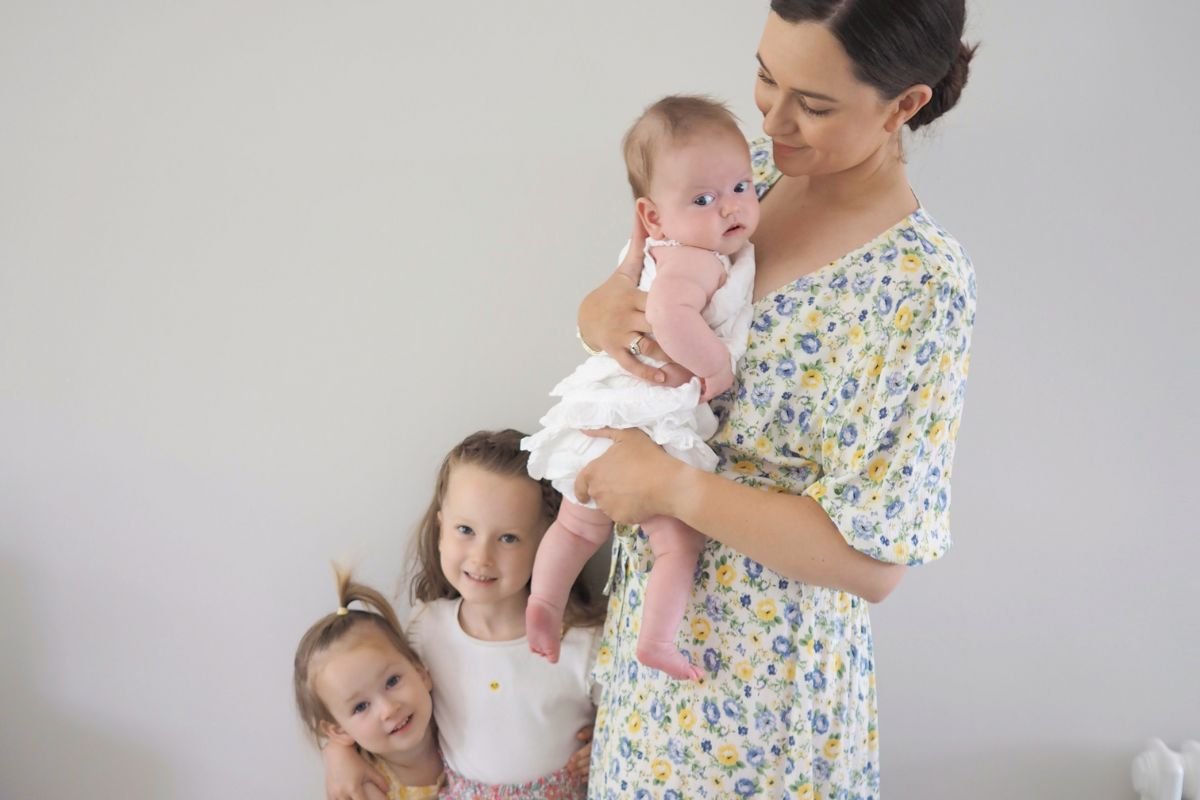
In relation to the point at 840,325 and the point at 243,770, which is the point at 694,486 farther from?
the point at 243,770

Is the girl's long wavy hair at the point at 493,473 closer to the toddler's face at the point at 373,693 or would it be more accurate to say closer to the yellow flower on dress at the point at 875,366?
the toddler's face at the point at 373,693

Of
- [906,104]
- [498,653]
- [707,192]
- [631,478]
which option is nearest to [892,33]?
[906,104]

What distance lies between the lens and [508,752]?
1.73 metres

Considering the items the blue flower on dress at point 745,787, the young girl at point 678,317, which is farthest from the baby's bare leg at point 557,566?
the blue flower on dress at point 745,787

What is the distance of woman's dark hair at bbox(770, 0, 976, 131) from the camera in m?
1.14

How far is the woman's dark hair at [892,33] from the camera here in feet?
3.74

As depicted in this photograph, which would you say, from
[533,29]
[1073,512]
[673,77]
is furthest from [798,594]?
[533,29]

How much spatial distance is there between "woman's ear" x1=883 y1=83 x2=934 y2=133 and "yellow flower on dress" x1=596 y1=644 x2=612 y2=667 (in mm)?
829

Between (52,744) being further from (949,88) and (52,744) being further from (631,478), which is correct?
(949,88)

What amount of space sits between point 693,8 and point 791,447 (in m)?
0.77

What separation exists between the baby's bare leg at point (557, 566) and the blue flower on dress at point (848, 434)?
36 cm

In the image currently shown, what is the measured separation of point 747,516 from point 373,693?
767mm

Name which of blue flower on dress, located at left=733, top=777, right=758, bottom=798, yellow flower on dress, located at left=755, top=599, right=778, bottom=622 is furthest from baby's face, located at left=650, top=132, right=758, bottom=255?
blue flower on dress, located at left=733, top=777, right=758, bottom=798

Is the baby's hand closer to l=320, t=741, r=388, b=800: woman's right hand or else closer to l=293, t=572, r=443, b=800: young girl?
l=293, t=572, r=443, b=800: young girl
